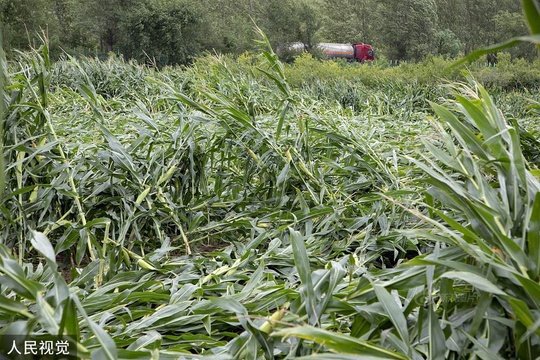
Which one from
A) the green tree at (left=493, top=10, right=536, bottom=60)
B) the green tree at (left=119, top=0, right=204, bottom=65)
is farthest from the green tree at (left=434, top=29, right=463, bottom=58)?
the green tree at (left=119, top=0, right=204, bottom=65)

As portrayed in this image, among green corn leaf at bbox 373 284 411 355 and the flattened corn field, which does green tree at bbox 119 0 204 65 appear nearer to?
the flattened corn field

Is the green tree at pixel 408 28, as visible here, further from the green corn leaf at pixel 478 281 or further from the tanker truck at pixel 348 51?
the green corn leaf at pixel 478 281

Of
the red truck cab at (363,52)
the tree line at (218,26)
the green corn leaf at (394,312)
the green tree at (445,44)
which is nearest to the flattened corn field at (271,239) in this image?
the green corn leaf at (394,312)

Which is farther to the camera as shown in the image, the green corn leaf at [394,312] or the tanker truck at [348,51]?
the tanker truck at [348,51]

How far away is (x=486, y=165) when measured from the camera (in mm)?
933

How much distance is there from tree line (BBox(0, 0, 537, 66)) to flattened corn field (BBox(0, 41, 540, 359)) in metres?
19.8

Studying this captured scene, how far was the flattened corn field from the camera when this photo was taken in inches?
27.8

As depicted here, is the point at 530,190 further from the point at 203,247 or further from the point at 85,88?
the point at 85,88

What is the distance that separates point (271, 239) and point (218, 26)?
24.5 metres

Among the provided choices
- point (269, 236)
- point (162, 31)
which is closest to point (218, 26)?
point (162, 31)

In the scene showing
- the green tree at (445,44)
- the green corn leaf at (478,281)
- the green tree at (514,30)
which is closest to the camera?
the green corn leaf at (478,281)

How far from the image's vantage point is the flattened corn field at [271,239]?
2.32ft

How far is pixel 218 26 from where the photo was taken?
25.0 meters

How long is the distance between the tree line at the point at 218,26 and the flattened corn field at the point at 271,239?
64.9 feet
